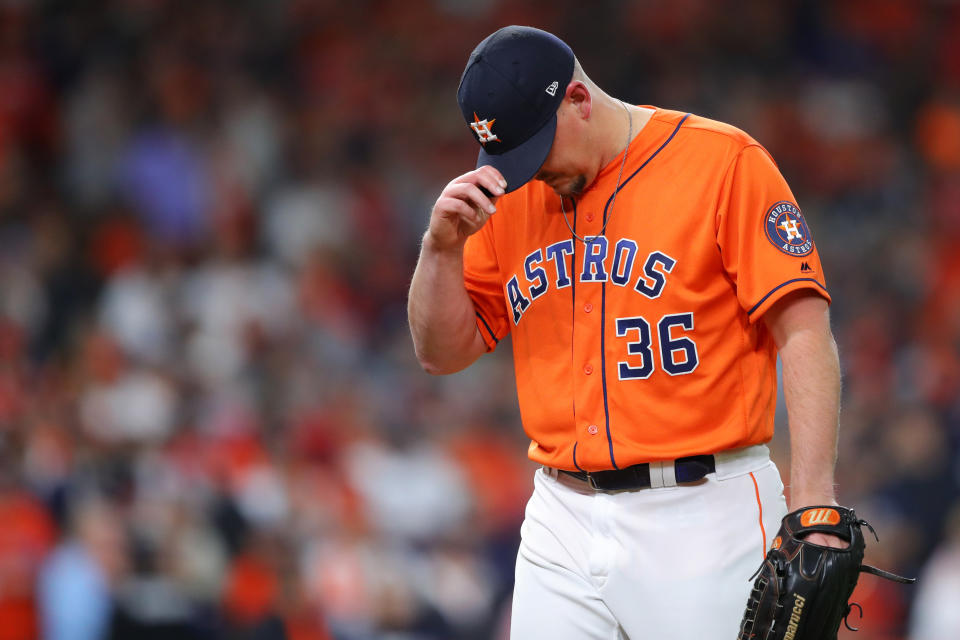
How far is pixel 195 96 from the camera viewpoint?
8.05 m

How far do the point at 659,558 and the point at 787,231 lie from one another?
70 cm

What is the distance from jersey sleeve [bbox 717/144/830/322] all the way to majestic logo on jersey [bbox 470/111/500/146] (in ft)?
1.60

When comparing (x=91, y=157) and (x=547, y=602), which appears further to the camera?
(x=91, y=157)

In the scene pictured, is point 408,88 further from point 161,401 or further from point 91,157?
point 161,401

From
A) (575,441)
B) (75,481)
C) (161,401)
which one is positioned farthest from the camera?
(161,401)

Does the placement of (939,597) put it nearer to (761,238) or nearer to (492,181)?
(761,238)

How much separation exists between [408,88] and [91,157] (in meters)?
2.39

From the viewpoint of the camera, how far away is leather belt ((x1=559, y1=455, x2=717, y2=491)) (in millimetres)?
2375

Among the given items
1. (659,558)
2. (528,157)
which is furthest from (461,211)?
(659,558)

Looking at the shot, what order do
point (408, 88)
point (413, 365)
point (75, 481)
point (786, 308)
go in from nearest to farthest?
point (786, 308), point (75, 481), point (413, 365), point (408, 88)

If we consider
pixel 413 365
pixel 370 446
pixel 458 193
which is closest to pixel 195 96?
pixel 413 365

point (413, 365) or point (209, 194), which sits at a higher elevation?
point (209, 194)

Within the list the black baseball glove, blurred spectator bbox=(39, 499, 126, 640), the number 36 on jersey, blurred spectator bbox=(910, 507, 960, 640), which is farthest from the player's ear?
blurred spectator bbox=(910, 507, 960, 640)

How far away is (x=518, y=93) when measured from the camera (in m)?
2.39
